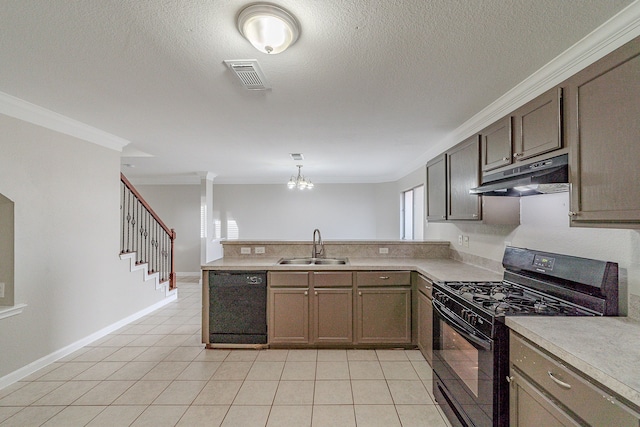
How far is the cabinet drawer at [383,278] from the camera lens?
123 inches

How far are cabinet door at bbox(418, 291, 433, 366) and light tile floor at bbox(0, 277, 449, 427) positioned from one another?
0.13m

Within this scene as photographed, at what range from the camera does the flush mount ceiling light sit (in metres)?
1.42

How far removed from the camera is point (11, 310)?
252 centimetres

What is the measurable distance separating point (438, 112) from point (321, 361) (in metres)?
2.66

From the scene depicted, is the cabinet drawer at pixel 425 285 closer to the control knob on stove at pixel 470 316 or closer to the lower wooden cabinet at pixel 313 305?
the lower wooden cabinet at pixel 313 305

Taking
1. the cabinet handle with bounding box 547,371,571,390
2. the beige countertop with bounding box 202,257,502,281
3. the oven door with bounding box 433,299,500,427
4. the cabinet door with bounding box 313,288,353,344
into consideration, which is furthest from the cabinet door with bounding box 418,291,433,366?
the cabinet handle with bounding box 547,371,571,390

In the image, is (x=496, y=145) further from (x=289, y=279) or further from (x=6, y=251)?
(x=6, y=251)

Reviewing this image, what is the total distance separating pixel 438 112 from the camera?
9.23 feet

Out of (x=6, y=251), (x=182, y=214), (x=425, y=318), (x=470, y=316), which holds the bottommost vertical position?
(x=425, y=318)

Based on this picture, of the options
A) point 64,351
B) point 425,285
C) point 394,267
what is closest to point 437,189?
point 394,267

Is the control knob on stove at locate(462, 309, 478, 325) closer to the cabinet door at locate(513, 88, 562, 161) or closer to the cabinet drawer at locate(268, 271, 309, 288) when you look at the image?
the cabinet door at locate(513, 88, 562, 161)

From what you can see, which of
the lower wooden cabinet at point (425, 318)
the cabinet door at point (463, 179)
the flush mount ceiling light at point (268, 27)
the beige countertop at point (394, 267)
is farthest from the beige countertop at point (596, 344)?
the flush mount ceiling light at point (268, 27)

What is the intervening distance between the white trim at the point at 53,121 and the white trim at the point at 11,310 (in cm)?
164

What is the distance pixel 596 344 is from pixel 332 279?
2188 millimetres
